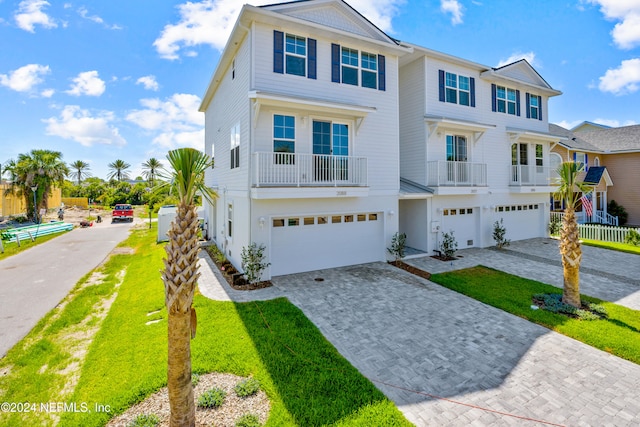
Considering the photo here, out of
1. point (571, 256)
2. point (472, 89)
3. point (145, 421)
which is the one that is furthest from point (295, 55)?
point (145, 421)

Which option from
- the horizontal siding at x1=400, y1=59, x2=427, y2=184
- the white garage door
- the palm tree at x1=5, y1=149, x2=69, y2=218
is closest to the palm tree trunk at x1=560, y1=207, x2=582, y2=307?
the white garage door

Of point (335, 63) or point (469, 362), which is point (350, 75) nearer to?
point (335, 63)

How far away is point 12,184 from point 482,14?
37.6 meters

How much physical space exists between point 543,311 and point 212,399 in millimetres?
7891

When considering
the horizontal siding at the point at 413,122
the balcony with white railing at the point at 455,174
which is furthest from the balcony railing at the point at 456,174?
the horizontal siding at the point at 413,122

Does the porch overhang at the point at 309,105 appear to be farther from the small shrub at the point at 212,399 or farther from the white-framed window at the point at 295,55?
the small shrub at the point at 212,399

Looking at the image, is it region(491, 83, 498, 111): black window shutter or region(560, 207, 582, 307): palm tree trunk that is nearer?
region(560, 207, 582, 307): palm tree trunk

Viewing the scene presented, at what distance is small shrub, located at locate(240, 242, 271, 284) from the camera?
9227mm

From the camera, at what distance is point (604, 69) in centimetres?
1959

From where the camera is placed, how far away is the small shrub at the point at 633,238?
50.5ft

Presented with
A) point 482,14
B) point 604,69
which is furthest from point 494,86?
point 604,69

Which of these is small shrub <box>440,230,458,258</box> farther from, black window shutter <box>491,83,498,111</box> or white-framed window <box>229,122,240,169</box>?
white-framed window <box>229,122,240,169</box>

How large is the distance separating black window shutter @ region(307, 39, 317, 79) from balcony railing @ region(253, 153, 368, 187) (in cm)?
304

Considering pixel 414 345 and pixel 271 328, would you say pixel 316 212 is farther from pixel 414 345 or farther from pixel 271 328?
pixel 414 345
